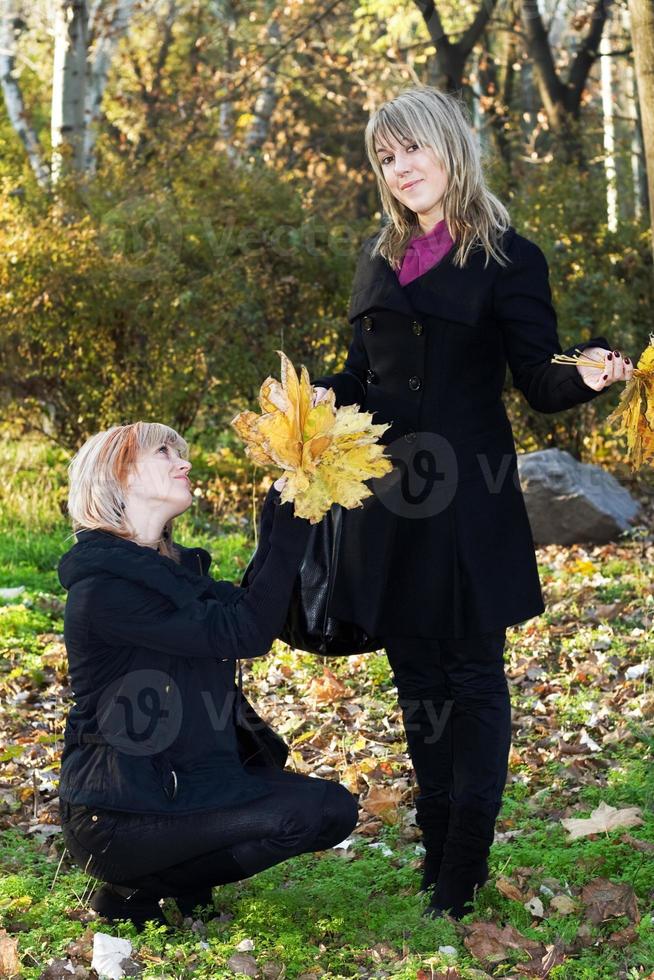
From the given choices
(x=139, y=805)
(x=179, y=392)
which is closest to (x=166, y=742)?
(x=139, y=805)

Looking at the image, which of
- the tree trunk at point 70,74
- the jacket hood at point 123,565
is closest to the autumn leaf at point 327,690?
the jacket hood at point 123,565

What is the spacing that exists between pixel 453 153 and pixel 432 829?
6.20 ft

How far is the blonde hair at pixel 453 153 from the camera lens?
3.21 meters

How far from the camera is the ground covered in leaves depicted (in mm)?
3125

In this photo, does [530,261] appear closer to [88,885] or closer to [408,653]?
[408,653]

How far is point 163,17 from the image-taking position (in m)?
20.7

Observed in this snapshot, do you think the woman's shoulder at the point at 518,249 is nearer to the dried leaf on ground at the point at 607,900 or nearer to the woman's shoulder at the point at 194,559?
the woman's shoulder at the point at 194,559

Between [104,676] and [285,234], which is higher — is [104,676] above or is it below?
below

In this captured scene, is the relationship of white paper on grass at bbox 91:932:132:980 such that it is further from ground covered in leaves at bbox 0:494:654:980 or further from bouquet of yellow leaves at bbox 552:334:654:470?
bouquet of yellow leaves at bbox 552:334:654:470

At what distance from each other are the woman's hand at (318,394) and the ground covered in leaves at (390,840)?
142 centimetres

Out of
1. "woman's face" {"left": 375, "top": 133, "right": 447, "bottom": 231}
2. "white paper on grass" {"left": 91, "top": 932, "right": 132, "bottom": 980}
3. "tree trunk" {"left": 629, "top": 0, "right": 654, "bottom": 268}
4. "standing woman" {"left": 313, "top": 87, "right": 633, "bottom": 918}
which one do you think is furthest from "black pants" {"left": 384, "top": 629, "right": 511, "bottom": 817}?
"tree trunk" {"left": 629, "top": 0, "right": 654, "bottom": 268}

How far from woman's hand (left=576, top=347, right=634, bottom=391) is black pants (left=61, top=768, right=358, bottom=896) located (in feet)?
4.27

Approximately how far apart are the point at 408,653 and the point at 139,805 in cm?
83

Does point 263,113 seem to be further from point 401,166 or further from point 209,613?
point 209,613
